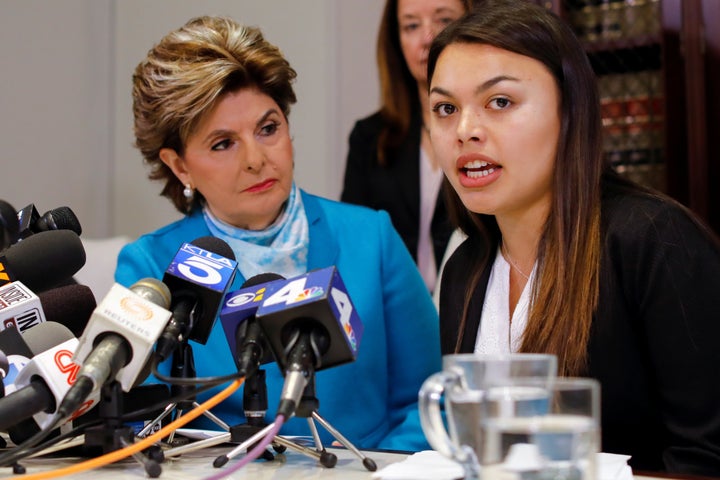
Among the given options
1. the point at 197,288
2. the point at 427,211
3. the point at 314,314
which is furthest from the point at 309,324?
the point at 427,211

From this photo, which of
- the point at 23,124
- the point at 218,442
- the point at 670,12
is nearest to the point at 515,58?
the point at 218,442

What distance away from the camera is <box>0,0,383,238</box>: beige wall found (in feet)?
12.2

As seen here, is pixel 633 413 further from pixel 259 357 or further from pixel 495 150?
pixel 259 357

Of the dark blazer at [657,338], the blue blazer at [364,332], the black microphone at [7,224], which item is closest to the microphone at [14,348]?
the black microphone at [7,224]

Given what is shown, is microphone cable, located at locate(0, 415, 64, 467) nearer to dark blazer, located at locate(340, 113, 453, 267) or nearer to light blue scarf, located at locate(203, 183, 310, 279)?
light blue scarf, located at locate(203, 183, 310, 279)

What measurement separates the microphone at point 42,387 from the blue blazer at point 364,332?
554 mm

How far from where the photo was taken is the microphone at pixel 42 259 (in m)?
1.25

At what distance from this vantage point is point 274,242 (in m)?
1.91

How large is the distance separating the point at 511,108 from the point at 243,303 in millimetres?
578

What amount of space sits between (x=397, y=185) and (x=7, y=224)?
190cm

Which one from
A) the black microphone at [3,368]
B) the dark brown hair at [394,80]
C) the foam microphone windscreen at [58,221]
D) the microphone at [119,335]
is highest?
the dark brown hair at [394,80]

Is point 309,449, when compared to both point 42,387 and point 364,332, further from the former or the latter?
point 364,332

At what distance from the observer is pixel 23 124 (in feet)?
12.2

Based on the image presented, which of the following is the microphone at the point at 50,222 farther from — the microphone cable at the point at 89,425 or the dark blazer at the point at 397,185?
the dark blazer at the point at 397,185
